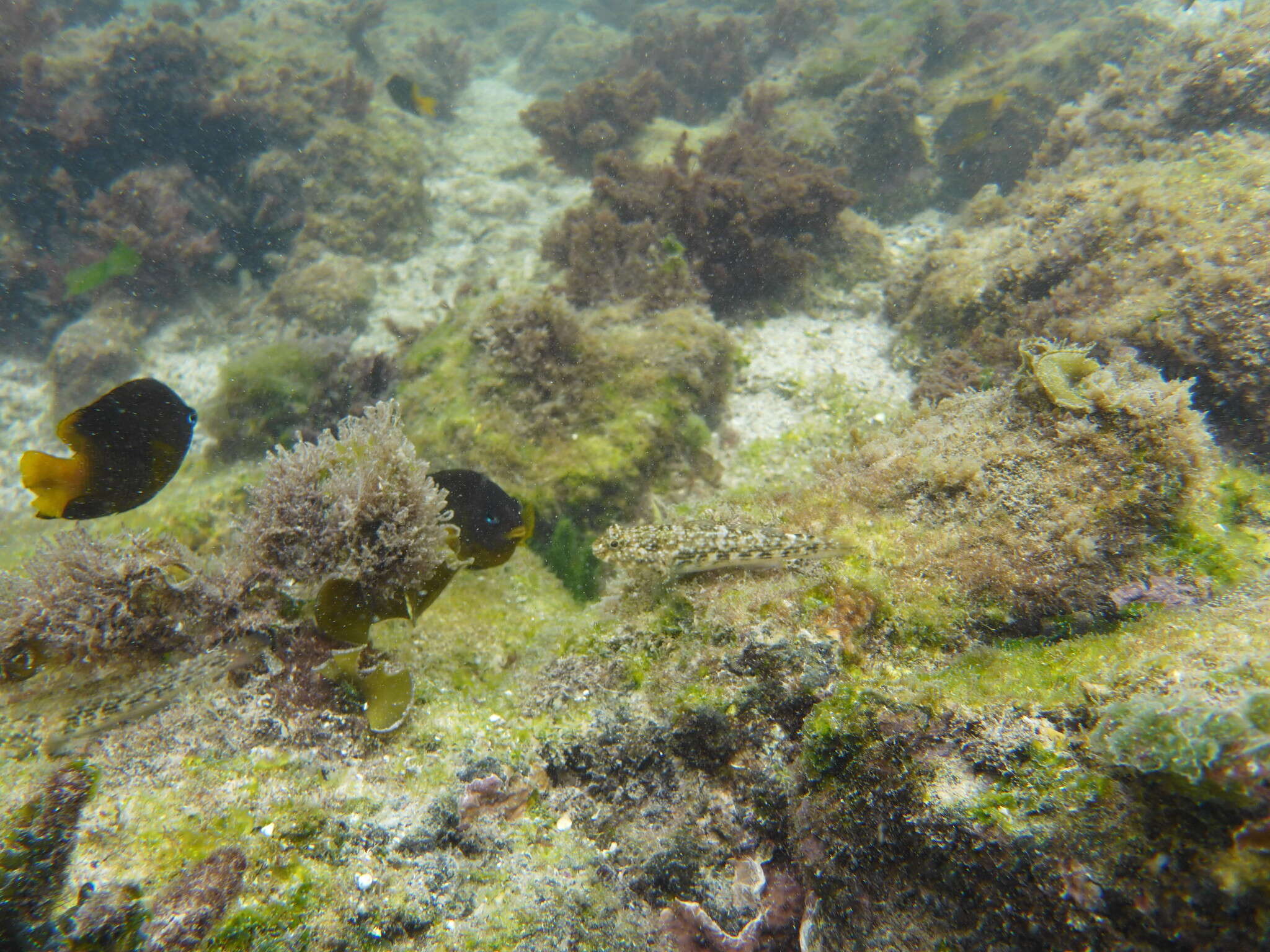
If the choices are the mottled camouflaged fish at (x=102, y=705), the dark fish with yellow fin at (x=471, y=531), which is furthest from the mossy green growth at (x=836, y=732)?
the mottled camouflaged fish at (x=102, y=705)

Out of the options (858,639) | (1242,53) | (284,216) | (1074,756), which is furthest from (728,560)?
(284,216)

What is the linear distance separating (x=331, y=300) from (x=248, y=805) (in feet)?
26.7

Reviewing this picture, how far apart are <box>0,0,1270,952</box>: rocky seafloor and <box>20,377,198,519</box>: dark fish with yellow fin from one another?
483mm

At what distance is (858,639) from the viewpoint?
2602 millimetres

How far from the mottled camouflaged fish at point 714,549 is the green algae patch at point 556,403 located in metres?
1.51

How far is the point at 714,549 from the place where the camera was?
2.86 meters

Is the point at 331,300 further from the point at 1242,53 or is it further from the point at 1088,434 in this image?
the point at 1242,53

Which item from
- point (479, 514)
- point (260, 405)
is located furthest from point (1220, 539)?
point (260, 405)

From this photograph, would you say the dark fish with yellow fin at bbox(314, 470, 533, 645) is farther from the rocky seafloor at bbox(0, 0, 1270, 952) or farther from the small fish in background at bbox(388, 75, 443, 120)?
the small fish in background at bbox(388, 75, 443, 120)

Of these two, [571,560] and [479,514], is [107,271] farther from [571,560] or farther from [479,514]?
[571,560]

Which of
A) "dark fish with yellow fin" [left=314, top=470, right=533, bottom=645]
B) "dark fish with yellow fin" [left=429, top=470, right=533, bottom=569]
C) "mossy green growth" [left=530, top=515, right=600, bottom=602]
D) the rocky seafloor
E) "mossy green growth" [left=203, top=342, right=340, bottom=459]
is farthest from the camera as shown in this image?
"mossy green growth" [left=203, top=342, right=340, bottom=459]

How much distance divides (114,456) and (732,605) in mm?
3498

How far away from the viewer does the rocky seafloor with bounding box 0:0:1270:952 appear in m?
1.72

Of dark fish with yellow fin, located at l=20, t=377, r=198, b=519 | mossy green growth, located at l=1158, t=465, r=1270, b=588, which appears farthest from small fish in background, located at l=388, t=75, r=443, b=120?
mossy green growth, located at l=1158, t=465, r=1270, b=588
